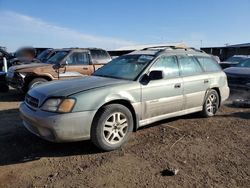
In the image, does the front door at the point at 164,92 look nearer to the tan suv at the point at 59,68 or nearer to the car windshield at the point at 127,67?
the car windshield at the point at 127,67

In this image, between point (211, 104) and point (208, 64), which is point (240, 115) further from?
point (208, 64)

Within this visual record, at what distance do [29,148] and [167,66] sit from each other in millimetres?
2947

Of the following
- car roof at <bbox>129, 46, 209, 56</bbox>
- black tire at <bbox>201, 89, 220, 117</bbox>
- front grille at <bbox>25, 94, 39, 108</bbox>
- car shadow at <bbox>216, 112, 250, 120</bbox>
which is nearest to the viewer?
front grille at <bbox>25, 94, 39, 108</bbox>

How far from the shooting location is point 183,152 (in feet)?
15.7

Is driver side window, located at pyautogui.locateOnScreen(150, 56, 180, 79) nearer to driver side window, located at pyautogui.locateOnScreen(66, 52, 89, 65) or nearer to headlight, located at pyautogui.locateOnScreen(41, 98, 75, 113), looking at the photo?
headlight, located at pyautogui.locateOnScreen(41, 98, 75, 113)

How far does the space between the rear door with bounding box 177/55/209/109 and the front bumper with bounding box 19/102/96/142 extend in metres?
2.39

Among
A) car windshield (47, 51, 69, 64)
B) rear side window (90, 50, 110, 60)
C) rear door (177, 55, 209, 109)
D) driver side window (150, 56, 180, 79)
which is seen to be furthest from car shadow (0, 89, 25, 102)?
rear door (177, 55, 209, 109)

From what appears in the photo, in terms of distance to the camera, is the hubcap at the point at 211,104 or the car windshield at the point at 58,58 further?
the car windshield at the point at 58,58

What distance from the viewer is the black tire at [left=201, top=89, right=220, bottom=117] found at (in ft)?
22.3

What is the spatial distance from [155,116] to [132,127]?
627mm

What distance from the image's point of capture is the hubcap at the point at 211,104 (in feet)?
22.7

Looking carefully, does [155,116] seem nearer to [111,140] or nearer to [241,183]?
[111,140]

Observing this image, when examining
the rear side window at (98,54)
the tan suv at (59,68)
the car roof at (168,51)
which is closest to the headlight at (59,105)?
the car roof at (168,51)

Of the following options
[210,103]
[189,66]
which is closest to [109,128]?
[189,66]
